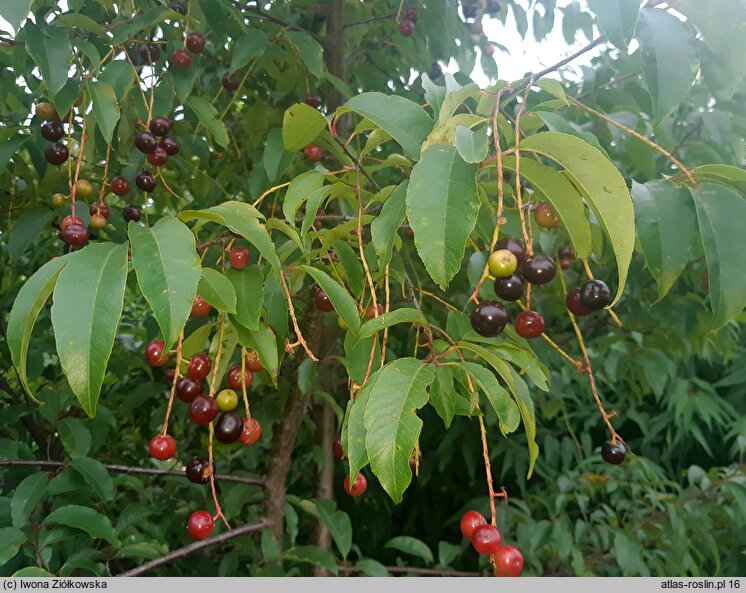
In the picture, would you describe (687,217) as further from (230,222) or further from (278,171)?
(278,171)

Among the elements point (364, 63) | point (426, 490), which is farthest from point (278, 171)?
point (426, 490)

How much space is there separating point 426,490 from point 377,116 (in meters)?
2.08

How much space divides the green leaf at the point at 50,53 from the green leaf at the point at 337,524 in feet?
3.44

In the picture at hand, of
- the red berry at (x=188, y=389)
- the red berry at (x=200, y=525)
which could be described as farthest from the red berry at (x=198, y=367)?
the red berry at (x=200, y=525)

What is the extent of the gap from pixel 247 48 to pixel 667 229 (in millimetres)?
929

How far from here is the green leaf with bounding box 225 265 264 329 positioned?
706mm

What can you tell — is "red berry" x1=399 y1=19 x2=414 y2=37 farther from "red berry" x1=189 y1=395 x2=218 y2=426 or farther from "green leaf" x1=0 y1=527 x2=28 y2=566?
"green leaf" x1=0 y1=527 x2=28 y2=566

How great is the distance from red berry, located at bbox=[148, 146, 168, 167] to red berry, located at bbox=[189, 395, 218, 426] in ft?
2.14

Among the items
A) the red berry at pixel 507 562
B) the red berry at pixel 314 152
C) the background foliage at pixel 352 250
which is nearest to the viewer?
the background foliage at pixel 352 250

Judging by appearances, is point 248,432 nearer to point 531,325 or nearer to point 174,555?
point 174,555

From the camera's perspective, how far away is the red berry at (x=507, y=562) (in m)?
0.74

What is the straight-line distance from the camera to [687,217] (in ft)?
2.20

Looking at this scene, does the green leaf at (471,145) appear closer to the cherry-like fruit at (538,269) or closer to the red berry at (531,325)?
the cherry-like fruit at (538,269)

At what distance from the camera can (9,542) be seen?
962 millimetres
